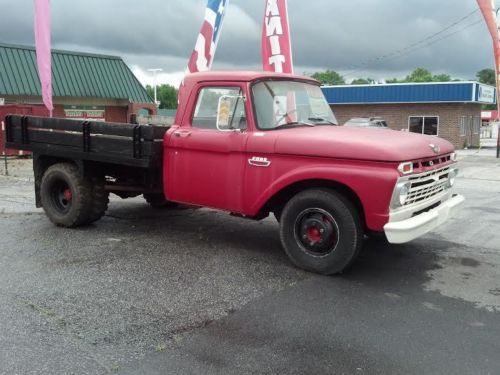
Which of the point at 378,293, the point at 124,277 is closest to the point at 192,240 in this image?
the point at 124,277

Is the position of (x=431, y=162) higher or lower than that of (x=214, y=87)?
lower

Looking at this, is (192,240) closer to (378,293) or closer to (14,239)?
(14,239)

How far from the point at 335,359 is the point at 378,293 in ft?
4.77

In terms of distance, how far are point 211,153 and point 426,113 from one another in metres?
27.0

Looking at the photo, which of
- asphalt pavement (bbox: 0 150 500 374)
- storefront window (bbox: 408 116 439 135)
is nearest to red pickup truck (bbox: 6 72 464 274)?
asphalt pavement (bbox: 0 150 500 374)

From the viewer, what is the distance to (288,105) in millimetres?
5973

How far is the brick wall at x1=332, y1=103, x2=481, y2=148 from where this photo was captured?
1160 inches

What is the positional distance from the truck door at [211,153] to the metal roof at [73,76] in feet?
59.4

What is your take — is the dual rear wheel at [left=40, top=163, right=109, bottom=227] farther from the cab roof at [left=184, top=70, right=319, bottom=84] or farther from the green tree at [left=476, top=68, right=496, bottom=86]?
the green tree at [left=476, top=68, right=496, bottom=86]

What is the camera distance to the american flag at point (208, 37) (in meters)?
11.0

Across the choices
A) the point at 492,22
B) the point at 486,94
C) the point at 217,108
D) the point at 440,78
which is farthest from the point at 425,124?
the point at 440,78

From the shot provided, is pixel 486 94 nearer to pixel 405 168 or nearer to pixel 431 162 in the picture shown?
pixel 431 162

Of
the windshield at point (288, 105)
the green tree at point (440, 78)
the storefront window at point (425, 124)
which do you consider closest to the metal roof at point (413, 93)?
the storefront window at point (425, 124)

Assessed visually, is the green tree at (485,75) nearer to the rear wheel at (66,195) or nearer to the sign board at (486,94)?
the sign board at (486,94)
